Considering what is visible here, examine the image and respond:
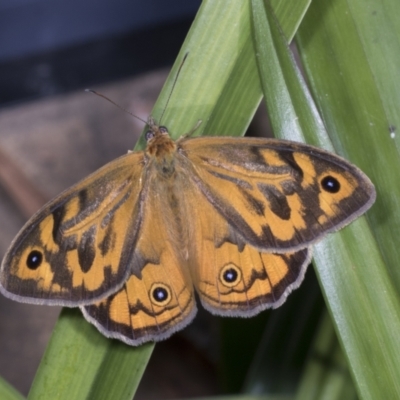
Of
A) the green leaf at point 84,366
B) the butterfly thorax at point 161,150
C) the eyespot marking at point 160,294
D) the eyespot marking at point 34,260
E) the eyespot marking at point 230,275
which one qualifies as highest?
the butterfly thorax at point 161,150

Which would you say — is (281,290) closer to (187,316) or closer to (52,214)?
(187,316)

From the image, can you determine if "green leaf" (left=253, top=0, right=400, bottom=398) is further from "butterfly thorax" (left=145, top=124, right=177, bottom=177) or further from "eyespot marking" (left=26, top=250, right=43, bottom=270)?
"eyespot marking" (left=26, top=250, right=43, bottom=270)

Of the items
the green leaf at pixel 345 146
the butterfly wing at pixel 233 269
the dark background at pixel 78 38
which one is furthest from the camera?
the dark background at pixel 78 38

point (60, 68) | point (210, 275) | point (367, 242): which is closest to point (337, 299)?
point (367, 242)

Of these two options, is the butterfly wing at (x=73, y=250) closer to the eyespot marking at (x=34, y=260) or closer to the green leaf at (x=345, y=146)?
the eyespot marking at (x=34, y=260)

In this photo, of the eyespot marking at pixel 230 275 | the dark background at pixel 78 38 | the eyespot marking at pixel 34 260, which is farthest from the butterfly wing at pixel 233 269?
the dark background at pixel 78 38

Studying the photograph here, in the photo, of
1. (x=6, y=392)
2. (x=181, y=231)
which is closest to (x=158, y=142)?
(x=181, y=231)

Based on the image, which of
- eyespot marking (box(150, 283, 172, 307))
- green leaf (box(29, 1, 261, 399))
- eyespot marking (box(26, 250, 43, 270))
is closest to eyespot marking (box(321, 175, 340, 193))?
green leaf (box(29, 1, 261, 399))

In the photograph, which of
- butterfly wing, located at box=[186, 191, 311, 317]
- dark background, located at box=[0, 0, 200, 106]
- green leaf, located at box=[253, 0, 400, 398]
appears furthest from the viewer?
dark background, located at box=[0, 0, 200, 106]
